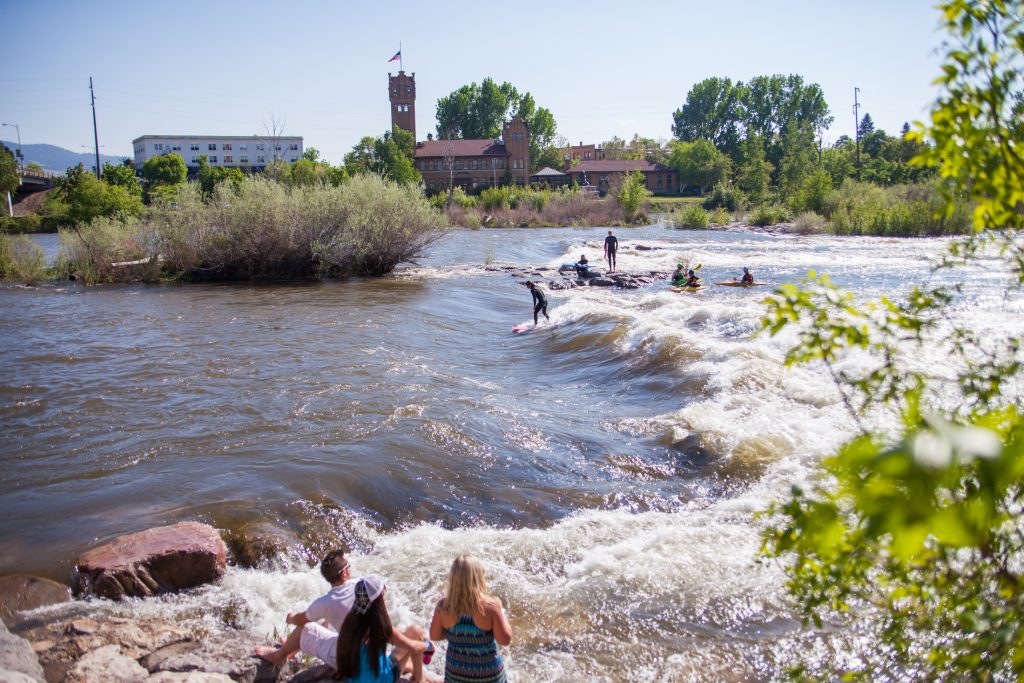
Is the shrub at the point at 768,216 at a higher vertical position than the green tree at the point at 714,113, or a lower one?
lower

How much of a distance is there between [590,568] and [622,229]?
195 feet

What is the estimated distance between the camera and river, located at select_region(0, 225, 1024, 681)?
21.6 feet

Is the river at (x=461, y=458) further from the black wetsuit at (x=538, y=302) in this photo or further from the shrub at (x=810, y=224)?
the shrub at (x=810, y=224)

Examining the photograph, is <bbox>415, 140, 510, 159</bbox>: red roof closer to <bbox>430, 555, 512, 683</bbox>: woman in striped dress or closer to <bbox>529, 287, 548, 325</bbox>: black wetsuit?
<bbox>529, 287, 548, 325</bbox>: black wetsuit

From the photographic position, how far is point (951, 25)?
8.34 feet

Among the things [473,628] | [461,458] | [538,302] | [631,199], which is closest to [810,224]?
[631,199]

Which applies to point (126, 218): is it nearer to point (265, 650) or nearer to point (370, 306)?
point (370, 306)

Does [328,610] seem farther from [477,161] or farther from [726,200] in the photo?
[477,161]

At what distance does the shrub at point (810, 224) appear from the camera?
5519 cm

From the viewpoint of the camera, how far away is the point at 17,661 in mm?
4539

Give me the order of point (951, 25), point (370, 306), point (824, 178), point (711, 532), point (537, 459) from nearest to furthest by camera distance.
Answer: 1. point (951, 25)
2. point (711, 532)
3. point (537, 459)
4. point (370, 306)
5. point (824, 178)

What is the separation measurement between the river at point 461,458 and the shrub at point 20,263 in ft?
27.4

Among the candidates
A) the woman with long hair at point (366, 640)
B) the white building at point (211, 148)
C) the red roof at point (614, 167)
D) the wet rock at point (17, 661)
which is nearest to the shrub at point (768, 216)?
the red roof at point (614, 167)

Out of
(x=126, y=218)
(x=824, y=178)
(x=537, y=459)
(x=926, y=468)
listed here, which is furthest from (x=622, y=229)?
(x=926, y=468)
